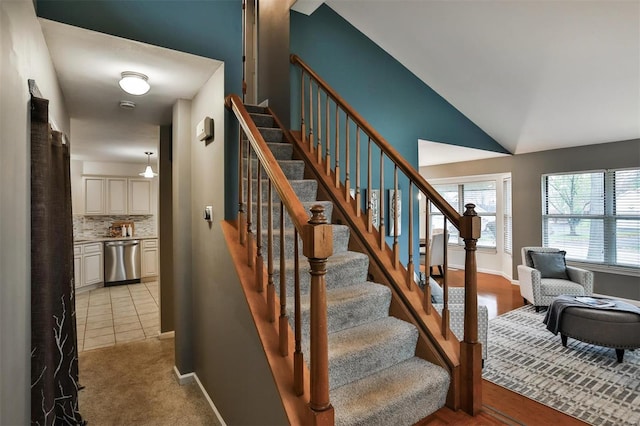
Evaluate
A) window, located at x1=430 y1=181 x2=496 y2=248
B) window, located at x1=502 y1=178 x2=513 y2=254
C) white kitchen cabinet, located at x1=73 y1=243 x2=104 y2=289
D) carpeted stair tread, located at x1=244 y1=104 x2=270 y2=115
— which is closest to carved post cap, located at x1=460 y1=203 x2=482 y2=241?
carpeted stair tread, located at x1=244 y1=104 x2=270 y2=115

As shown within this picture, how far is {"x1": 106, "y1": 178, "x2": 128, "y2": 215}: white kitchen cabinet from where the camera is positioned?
6957 millimetres

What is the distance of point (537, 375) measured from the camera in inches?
120

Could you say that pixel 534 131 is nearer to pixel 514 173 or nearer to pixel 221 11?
pixel 514 173

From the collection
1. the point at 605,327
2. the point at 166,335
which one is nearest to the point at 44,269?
the point at 166,335

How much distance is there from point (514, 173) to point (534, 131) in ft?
4.43

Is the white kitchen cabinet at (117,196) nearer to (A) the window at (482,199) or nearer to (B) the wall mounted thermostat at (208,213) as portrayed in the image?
(B) the wall mounted thermostat at (208,213)

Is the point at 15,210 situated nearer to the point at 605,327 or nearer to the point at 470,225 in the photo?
the point at 470,225

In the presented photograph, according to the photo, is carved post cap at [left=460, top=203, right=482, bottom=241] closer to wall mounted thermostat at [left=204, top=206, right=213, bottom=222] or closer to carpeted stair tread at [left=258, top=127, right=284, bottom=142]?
wall mounted thermostat at [left=204, top=206, right=213, bottom=222]

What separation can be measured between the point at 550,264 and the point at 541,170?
1929mm

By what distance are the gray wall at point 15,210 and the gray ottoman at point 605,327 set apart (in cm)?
443

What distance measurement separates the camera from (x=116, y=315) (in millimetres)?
5020

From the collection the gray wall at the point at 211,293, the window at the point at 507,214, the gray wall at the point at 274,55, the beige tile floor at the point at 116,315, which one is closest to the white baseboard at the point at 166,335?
the beige tile floor at the point at 116,315

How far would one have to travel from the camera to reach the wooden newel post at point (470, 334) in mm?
1919

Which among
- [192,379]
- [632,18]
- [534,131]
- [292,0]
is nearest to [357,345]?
[192,379]
